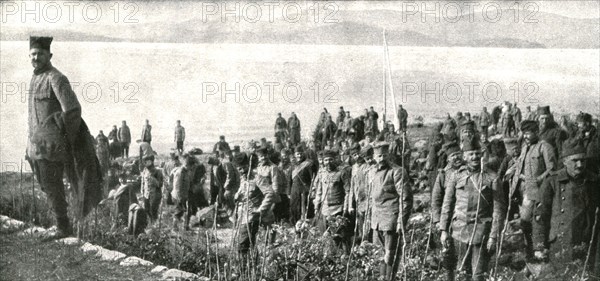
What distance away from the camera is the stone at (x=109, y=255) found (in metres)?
6.85

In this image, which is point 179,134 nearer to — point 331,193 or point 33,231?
point 33,231

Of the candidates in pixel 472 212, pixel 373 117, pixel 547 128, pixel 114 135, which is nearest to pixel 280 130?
pixel 373 117

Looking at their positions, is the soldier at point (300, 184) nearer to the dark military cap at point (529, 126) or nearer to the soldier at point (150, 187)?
the soldier at point (150, 187)

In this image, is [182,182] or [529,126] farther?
[182,182]

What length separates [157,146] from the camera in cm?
1623

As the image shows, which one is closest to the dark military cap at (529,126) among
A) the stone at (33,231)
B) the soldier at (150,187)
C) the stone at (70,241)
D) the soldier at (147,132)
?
the stone at (70,241)

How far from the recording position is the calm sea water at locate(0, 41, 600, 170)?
948 centimetres

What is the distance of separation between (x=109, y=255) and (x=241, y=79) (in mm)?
7487

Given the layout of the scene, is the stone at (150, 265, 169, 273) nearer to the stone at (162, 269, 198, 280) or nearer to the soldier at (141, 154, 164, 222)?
the stone at (162, 269, 198, 280)

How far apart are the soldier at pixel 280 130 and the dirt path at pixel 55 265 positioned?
1239cm

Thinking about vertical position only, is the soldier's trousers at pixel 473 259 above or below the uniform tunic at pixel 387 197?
below

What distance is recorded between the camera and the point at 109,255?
695 cm

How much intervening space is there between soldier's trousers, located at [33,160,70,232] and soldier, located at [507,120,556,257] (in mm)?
5023

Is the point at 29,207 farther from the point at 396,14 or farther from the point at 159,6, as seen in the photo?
the point at 396,14
